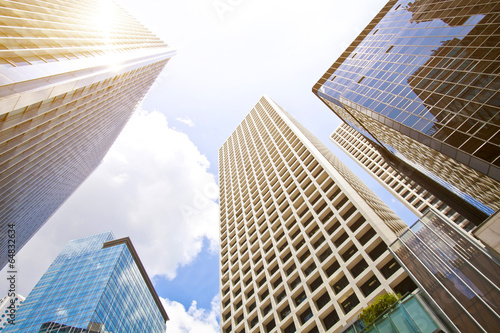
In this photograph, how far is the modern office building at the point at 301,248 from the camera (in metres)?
24.7

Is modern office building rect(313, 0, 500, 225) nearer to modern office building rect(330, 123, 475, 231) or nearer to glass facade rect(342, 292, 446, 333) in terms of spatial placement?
glass facade rect(342, 292, 446, 333)

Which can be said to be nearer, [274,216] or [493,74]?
[493,74]

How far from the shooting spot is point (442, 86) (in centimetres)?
2056

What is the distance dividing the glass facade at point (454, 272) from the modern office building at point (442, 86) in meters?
4.44

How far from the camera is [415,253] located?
17828mm

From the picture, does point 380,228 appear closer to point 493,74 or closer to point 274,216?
point 493,74

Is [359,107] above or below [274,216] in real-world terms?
above

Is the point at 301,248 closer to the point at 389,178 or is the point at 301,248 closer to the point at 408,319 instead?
the point at 408,319

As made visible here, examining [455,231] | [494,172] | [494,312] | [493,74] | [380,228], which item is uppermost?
[493,74]

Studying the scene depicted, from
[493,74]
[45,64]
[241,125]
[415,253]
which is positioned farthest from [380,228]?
[241,125]

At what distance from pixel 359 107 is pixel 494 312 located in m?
21.5

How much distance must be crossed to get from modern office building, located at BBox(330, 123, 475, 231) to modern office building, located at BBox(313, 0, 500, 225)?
27.1 m

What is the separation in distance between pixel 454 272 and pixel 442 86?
13623mm

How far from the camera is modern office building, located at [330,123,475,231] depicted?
195ft
